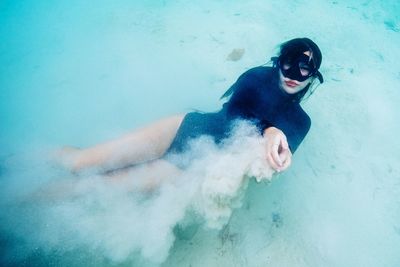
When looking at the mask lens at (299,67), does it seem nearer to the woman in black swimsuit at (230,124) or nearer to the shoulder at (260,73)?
the woman in black swimsuit at (230,124)

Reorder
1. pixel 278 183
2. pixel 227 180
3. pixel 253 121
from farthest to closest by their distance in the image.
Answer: pixel 278 183 < pixel 253 121 < pixel 227 180

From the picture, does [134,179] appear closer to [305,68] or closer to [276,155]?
[276,155]

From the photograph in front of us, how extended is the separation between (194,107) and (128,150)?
60.6 inches

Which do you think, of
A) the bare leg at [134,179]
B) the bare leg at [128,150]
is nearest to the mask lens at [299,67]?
the bare leg at [128,150]

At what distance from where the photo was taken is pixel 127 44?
209 inches

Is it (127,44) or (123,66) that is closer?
(123,66)

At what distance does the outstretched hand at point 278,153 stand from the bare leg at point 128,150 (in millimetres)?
1072

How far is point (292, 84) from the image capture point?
118 inches

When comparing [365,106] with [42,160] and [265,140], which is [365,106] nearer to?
[265,140]

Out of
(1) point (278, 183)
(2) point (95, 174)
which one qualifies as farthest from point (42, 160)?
(1) point (278, 183)

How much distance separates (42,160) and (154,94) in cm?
186

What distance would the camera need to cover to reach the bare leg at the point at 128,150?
3.06 m

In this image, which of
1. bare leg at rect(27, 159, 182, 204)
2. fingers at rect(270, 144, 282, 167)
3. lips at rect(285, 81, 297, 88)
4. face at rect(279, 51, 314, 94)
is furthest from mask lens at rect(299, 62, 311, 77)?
bare leg at rect(27, 159, 182, 204)

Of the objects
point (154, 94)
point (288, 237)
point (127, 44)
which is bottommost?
point (288, 237)
